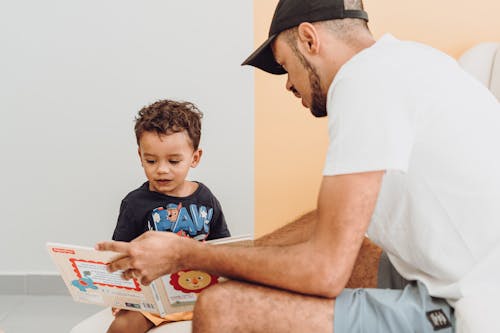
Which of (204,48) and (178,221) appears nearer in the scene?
(178,221)

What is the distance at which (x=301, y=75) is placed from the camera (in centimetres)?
152

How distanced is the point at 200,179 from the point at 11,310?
107cm

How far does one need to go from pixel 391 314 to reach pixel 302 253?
24 cm

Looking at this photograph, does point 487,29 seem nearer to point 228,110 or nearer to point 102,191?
point 228,110

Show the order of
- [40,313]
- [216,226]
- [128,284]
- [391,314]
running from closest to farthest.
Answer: [391,314] < [128,284] < [216,226] < [40,313]

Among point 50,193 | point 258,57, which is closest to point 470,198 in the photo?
point 258,57

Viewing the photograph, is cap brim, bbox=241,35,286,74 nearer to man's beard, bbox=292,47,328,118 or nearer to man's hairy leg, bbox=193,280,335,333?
man's beard, bbox=292,47,328,118

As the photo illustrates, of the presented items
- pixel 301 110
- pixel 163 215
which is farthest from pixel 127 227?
pixel 301 110

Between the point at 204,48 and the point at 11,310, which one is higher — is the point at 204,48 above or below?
above

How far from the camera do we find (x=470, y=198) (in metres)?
1.29

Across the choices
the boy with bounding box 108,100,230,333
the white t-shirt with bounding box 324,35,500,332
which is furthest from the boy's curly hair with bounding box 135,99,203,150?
the white t-shirt with bounding box 324,35,500,332

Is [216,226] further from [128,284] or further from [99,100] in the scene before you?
[99,100]

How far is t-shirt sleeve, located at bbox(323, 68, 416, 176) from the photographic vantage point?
1.17 m

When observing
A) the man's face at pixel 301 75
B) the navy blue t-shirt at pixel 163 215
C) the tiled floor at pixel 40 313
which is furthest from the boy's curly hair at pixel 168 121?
the tiled floor at pixel 40 313
